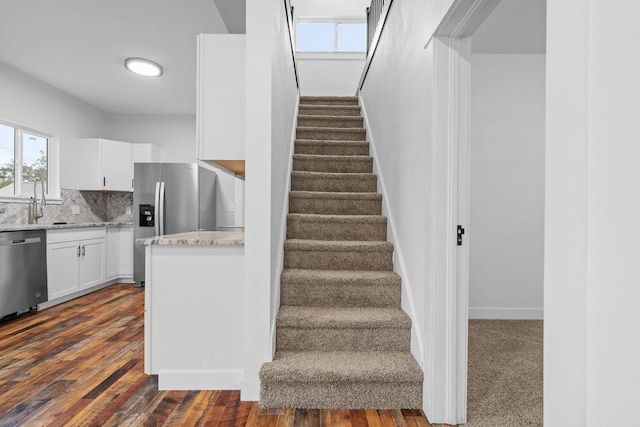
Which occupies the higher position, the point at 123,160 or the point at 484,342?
the point at 123,160

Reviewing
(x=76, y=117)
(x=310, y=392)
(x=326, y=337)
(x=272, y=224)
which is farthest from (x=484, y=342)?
(x=76, y=117)

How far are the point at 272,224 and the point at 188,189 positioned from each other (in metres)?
2.96

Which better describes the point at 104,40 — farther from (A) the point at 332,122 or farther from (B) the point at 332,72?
(B) the point at 332,72

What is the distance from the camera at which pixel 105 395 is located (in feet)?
6.14

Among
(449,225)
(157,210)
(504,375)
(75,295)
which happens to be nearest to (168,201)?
(157,210)

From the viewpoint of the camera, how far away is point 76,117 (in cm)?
486

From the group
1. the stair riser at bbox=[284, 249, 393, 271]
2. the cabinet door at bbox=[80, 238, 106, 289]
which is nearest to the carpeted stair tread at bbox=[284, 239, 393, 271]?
the stair riser at bbox=[284, 249, 393, 271]

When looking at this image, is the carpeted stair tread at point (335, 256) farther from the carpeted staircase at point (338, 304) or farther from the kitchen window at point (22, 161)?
the kitchen window at point (22, 161)

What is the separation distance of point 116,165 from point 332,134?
3.43 m

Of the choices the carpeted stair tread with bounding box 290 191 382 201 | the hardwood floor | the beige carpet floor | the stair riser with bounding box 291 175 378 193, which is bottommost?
the hardwood floor

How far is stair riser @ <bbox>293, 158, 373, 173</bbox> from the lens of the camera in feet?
10.9

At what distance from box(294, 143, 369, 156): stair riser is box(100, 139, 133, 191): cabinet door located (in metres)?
3.14

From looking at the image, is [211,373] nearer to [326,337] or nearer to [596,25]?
[326,337]

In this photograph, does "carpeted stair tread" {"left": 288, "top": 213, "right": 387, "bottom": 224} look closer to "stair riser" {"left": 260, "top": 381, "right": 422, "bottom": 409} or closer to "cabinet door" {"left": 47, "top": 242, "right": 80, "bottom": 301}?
"stair riser" {"left": 260, "top": 381, "right": 422, "bottom": 409}
